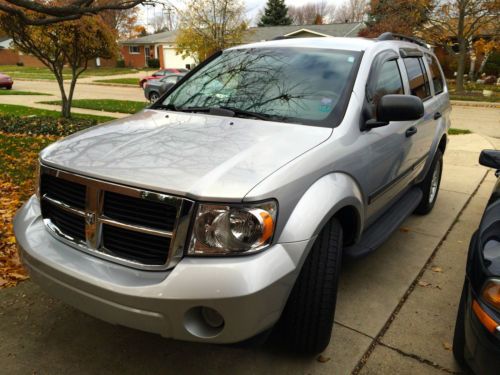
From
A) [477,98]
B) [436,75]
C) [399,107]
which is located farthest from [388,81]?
[477,98]

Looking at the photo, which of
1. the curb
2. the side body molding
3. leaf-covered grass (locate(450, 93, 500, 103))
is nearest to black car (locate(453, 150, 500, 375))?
the side body molding

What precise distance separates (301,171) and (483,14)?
24.8 m

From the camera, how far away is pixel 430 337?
2.76 metres

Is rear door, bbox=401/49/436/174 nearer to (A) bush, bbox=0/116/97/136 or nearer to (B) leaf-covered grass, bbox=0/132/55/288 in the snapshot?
(B) leaf-covered grass, bbox=0/132/55/288

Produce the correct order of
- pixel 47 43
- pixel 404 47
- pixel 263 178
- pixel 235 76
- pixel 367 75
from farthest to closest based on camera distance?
pixel 47 43 < pixel 404 47 < pixel 235 76 < pixel 367 75 < pixel 263 178

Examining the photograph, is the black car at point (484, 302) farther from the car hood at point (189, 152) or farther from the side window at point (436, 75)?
the side window at point (436, 75)

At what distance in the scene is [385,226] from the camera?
3459 millimetres

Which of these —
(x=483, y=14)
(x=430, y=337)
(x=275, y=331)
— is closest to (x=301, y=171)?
(x=275, y=331)

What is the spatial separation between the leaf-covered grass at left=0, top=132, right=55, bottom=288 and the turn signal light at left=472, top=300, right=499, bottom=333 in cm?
302

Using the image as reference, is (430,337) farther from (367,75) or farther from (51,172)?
(51,172)

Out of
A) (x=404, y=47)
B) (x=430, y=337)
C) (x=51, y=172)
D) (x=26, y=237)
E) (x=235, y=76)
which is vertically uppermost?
(x=404, y=47)

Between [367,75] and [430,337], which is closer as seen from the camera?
[430,337]

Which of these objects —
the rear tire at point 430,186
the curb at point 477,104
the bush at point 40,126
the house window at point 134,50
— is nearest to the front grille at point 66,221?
the rear tire at point 430,186

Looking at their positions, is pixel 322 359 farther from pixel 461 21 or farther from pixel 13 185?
pixel 461 21
